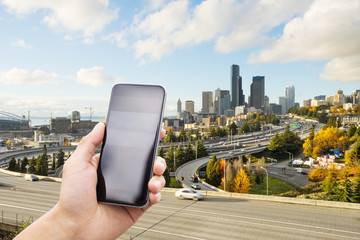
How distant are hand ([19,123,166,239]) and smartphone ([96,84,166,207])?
4.5 inches

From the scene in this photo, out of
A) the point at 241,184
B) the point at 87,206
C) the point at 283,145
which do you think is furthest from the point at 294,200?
the point at 283,145

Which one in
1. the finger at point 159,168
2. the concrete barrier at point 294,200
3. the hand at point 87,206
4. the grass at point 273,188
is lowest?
the grass at point 273,188

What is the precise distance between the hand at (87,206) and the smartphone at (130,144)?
11 centimetres

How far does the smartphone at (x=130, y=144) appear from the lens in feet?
10.6

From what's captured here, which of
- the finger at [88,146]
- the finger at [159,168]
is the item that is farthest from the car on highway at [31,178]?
the finger at [159,168]

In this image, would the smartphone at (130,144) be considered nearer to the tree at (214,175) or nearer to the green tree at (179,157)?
the tree at (214,175)

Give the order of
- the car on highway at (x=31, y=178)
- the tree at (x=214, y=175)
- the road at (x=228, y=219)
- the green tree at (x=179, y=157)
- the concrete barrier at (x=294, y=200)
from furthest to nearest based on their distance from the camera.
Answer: the green tree at (x=179, y=157) → the tree at (x=214, y=175) → the car on highway at (x=31, y=178) → the concrete barrier at (x=294, y=200) → the road at (x=228, y=219)

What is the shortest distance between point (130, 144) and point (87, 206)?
3.08 feet

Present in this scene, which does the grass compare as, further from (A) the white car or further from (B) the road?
(A) the white car

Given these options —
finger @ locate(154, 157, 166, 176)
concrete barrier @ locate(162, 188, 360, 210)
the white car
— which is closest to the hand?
finger @ locate(154, 157, 166, 176)

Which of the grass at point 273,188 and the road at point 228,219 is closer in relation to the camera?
the road at point 228,219

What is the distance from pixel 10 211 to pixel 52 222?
892 inches

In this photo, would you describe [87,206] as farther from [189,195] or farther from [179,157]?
[179,157]

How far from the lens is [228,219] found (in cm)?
1927
